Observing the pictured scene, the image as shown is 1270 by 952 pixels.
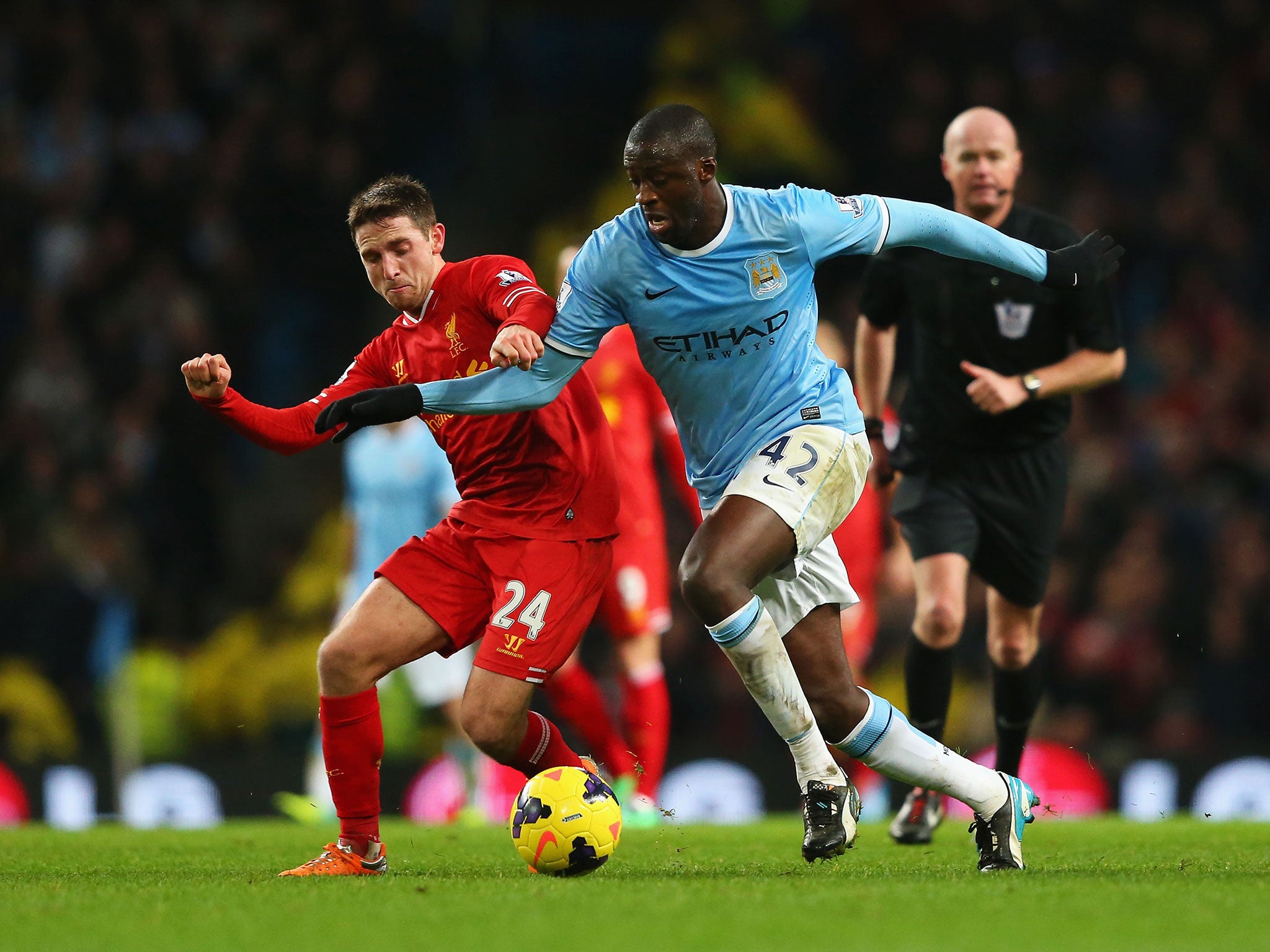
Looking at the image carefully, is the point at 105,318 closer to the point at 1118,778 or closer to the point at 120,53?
the point at 120,53

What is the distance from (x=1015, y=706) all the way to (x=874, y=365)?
4.77 feet

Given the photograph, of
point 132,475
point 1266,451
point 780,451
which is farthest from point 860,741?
point 132,475

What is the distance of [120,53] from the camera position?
13258 mm

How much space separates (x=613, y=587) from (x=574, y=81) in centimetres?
855

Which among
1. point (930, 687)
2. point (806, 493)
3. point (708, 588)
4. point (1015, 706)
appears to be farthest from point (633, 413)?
point (708, 588)

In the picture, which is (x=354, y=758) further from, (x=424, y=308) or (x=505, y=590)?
(x=424, y=308)

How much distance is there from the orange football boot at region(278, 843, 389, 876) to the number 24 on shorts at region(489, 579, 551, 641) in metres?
0.83

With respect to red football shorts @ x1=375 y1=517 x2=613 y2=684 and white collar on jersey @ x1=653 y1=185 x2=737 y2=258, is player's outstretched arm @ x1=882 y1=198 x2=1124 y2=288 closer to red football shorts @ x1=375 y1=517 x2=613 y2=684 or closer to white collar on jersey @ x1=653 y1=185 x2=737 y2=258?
white collar on jersey @ x1=653 y1=185 x2=737 y2=258

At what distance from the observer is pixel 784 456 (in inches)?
183

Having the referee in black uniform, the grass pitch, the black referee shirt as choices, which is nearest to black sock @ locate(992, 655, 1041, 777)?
the referee in black uniform

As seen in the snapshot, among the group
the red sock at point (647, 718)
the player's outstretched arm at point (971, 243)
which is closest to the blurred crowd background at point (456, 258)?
the red sock at point (647, 718)

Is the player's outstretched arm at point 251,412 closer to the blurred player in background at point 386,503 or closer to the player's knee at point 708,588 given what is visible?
the player's knee at point 708,588

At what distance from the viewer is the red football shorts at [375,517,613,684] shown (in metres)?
4.98

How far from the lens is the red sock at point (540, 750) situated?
520 centimetres
